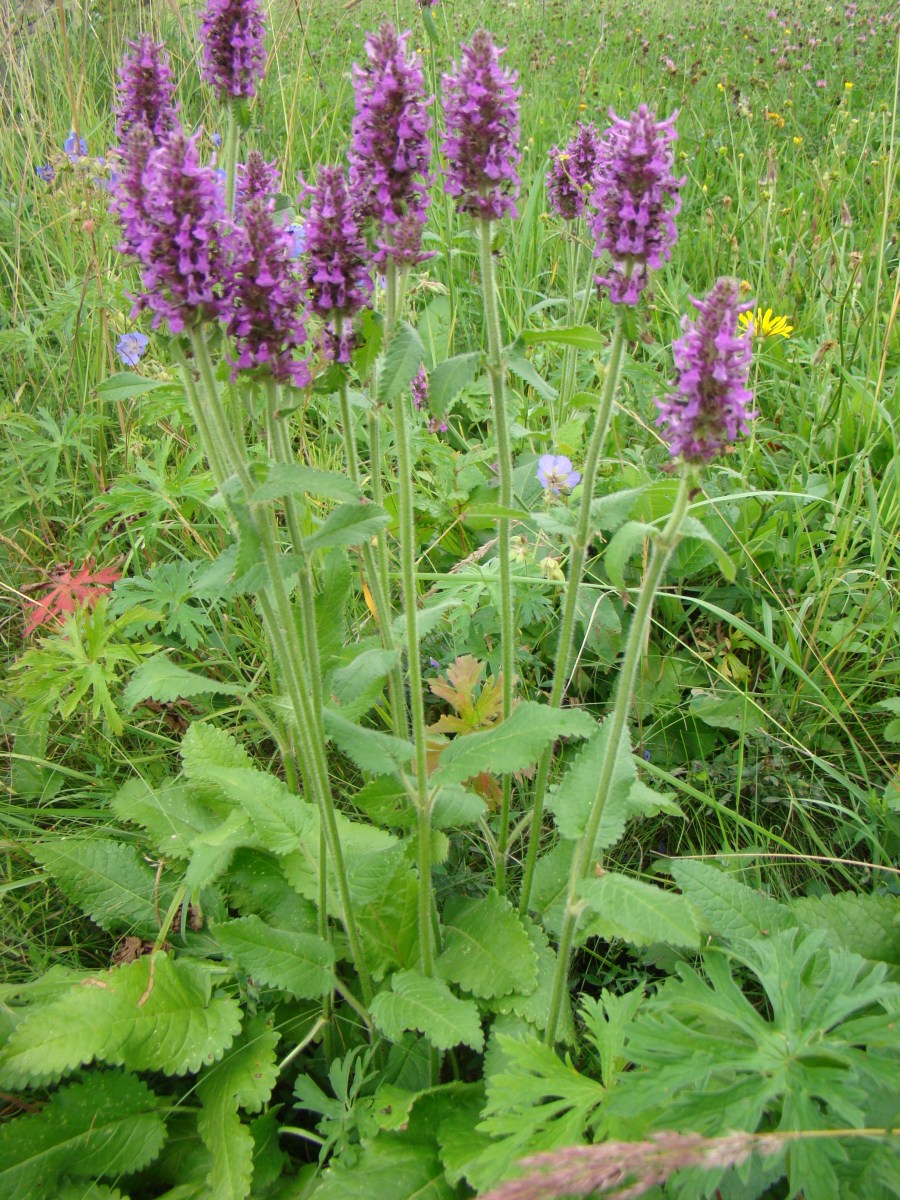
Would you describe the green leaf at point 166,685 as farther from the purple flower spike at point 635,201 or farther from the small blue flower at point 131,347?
the small blue flower at point 131,347

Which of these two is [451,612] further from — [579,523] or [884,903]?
[884,903]

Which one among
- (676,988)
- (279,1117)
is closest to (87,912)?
(279,1117)

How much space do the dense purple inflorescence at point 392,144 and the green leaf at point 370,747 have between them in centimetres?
92

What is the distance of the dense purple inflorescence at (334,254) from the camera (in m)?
1.55

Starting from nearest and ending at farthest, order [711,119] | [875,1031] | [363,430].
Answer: [875,1031], [363,430], [711,119]

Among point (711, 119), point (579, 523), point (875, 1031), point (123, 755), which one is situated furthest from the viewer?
point (711, 119)

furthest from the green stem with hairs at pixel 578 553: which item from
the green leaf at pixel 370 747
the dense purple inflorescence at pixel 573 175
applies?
the dense purple inflorescence at pixel 573 175

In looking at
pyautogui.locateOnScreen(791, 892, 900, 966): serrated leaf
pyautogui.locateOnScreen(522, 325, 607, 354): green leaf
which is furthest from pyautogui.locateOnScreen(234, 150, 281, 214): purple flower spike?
pyautogui.locateOnScreen(791, 892, 900, 966): serrated leaf

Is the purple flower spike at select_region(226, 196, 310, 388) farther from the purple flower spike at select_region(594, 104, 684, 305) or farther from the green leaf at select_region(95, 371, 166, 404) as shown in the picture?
the purple flower spike at select_region(594, 104, 684, 305)

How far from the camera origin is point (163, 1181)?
6.40 feet

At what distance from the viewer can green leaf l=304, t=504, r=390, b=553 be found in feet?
5.20

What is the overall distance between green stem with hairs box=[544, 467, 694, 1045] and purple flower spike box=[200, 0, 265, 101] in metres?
1.39

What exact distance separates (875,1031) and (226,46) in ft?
7.57

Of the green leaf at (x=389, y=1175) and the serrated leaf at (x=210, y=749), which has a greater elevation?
the serrated leaf at (x=210, y=749)
